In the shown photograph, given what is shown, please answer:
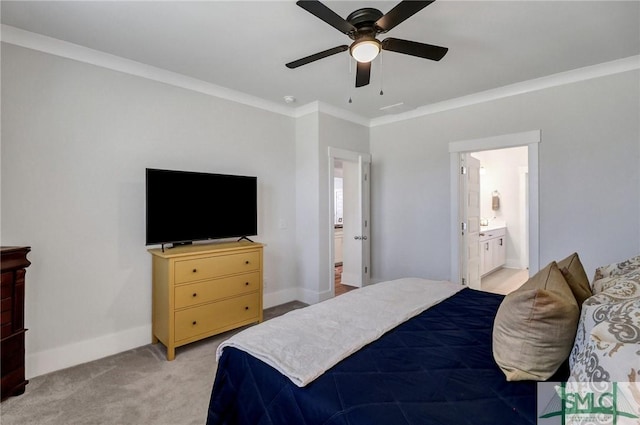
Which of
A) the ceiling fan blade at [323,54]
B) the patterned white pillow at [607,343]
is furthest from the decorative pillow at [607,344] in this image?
the ceiling fan blade at [323,54]

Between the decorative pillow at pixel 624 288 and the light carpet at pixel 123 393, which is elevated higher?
the decorative pillow at pixel 624 288

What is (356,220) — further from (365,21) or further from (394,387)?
(394,387)

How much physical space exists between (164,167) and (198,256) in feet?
3.24

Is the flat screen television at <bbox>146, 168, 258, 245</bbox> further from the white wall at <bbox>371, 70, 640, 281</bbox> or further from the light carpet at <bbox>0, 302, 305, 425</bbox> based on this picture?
the white wall at <bbox>371, 70, 640, 281</bbox>

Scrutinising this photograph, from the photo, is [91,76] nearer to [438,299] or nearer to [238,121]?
[238,121]

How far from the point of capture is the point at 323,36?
242 centimetres

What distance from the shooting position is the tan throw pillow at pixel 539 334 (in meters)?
1.09

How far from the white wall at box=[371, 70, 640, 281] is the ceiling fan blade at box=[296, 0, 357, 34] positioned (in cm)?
253

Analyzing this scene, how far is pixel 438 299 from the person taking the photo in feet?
6.68

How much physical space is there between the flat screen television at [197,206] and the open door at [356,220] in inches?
62.6

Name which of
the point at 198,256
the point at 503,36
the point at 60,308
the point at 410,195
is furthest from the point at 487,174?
the point at 60,308

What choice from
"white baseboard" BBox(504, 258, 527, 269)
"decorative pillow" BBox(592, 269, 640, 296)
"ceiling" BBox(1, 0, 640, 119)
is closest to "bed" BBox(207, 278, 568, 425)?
"decorative pillow" BBox(592, 269, 640, 296)

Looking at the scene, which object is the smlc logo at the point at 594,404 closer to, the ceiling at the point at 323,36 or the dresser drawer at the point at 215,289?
the ceiling at the point at 323,36

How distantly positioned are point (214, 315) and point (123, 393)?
0.89m
